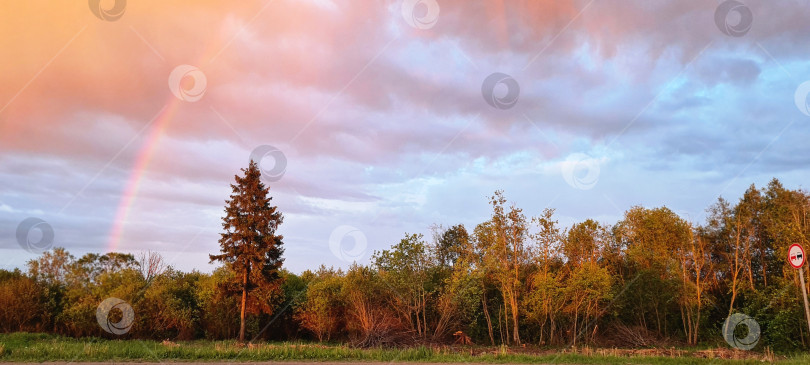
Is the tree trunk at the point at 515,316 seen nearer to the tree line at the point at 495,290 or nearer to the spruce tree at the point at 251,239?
the tree line at the point at 495,290

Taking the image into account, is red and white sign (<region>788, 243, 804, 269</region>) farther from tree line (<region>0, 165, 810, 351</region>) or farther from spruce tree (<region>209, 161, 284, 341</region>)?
spruce tree (<region>209, 161, 284, 341</region>)

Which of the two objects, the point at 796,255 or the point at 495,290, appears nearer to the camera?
the point at 796,255

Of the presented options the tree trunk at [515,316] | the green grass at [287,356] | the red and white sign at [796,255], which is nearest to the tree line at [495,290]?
the tree trunk at [515,316]

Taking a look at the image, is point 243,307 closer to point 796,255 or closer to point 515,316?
point 515,316

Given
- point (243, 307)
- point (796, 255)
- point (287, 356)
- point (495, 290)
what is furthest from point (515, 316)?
point (796, 255)

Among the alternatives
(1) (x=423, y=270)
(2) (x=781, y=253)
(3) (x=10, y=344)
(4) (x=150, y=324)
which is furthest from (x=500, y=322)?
(3) (x=10, y=344)

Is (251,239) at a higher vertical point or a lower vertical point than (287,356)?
higher

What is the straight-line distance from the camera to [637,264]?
41812 mm

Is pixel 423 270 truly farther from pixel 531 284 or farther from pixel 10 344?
pixel 10 344

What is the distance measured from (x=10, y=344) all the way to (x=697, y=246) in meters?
50.5

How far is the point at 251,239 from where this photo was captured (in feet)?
132

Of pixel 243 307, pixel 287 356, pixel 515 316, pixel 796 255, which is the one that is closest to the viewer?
pixel 796 255

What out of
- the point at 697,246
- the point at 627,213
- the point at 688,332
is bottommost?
the point at 688,332

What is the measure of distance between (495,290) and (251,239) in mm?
19387
